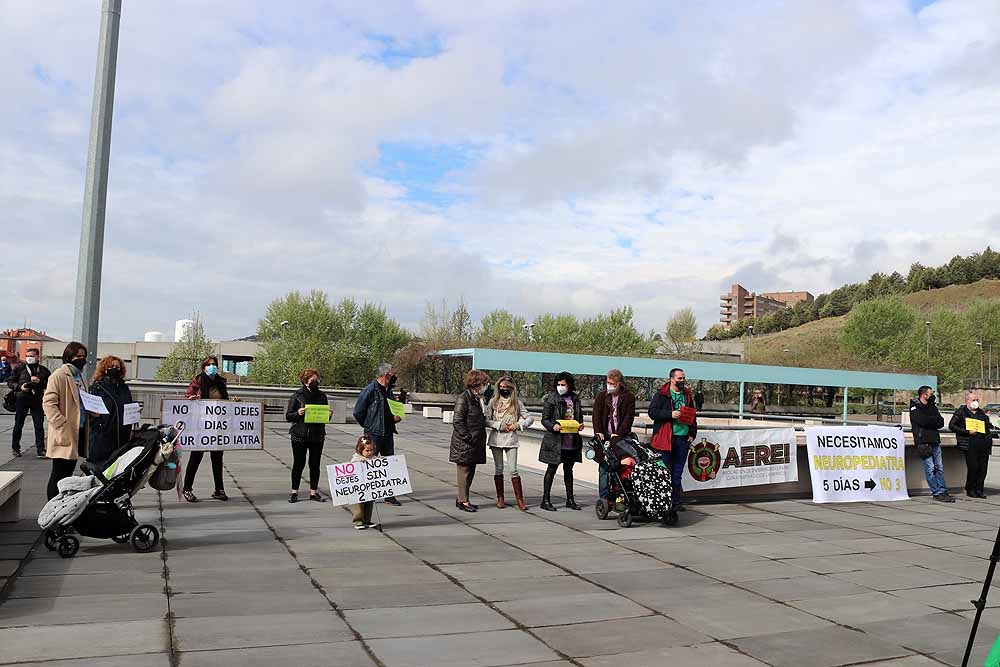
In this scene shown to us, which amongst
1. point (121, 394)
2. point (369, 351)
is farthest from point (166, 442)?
point (369, 351)

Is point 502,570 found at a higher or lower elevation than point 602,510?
lower

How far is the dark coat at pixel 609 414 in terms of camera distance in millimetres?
11031

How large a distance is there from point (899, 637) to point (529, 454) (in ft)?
38.2

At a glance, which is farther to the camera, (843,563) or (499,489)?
(499,489)

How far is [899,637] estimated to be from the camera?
5.99 metres

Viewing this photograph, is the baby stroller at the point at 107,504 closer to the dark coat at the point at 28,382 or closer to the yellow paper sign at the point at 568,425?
the yellow paper sign at the point at 568,425

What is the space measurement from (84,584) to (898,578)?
23.1 ft

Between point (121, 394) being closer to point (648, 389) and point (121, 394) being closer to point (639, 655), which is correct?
point (639, 655)

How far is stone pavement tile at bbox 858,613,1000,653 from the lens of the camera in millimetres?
5840

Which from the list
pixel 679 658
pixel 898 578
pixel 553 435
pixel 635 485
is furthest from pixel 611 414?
pixel 679 658

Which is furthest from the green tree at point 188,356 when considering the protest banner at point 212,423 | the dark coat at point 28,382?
the protest banner at point 212,423

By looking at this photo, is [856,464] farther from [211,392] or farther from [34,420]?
[34,420]

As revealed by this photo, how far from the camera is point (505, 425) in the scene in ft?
36.8

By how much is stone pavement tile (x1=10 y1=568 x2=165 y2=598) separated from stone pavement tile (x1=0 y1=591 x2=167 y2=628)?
14cm
